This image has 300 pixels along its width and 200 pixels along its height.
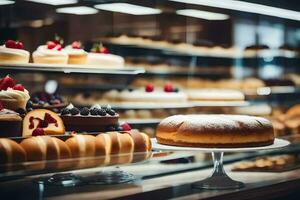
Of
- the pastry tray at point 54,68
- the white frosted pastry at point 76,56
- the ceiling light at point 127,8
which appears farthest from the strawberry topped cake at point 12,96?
the ceiling light at point 127,8

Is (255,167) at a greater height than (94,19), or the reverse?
(94,19)

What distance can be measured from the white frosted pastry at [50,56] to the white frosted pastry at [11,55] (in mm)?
219

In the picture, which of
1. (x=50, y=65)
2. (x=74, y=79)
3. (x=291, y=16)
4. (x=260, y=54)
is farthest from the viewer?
(x=260, y=54)

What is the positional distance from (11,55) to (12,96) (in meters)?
0.52

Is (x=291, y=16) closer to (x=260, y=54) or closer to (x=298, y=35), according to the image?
(x=260, y=54)

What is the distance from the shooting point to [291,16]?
6.58 metres

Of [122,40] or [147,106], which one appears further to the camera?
[122,40]

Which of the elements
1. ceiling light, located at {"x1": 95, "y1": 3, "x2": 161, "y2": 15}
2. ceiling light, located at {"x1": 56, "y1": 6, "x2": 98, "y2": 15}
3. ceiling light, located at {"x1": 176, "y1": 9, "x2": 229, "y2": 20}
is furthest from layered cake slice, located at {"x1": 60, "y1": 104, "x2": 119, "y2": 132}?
ceiling light, located at {"x1": 176, "y1": 9, "x2": 229, "y2": 20}

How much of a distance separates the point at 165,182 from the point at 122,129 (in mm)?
331

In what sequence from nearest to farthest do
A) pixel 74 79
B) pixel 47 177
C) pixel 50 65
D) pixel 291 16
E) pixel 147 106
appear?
pixel 47 177
pixel 50 65
pixel 147 106
pixel 74 79
pixel 291 16

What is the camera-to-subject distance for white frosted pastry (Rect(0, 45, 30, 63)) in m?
3.06

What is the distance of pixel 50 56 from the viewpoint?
336cm

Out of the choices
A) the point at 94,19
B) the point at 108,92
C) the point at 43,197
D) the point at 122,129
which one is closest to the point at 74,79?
the point at 108,92

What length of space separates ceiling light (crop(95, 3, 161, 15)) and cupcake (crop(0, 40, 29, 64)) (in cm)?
311
